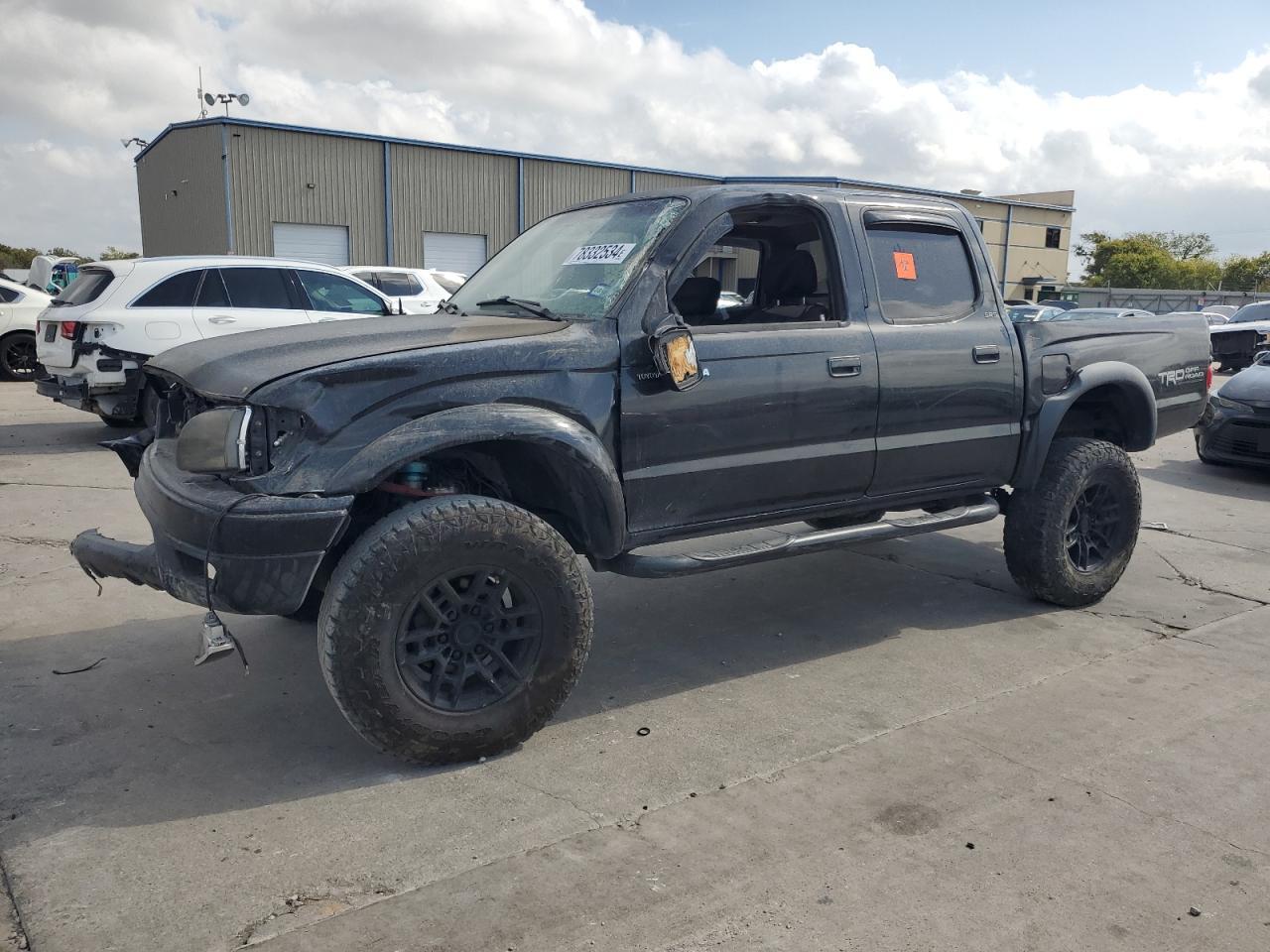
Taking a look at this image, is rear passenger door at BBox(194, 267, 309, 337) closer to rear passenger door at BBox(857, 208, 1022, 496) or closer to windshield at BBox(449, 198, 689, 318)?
windshield at BBox(449, 198, 689, 318)

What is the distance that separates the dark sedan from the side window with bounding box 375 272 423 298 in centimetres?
984

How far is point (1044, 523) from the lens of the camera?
4.95 m

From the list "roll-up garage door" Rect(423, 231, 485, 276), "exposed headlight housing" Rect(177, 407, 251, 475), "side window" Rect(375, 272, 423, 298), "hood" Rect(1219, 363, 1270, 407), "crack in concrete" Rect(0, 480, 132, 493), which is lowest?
"crack in concrete" Rect(0, 480, 132, 493)

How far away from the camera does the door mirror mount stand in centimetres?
364

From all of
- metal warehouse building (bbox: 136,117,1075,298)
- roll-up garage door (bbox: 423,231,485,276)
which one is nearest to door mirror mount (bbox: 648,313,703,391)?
metal warehouse building (bbox: 136,117,1075,298)

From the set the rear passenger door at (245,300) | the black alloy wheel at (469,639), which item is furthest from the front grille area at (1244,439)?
the rear passenger door at (245,300)

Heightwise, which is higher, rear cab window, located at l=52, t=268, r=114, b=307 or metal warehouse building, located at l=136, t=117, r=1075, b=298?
metal warehouse building, located at l=136, t=117, r=1075, b=298

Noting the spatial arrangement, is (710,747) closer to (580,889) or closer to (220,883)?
(580,889)

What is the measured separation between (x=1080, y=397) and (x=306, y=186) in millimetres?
24749

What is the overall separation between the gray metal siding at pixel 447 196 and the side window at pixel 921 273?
2518 centimetres

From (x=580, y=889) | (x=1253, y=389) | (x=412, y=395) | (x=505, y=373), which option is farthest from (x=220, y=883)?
(x=1253, y=389)

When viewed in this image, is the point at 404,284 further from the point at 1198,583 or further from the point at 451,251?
the point at 451,251

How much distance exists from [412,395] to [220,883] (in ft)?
4.89

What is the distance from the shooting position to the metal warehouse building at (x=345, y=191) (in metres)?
25.5
